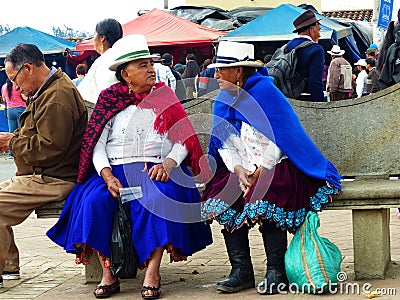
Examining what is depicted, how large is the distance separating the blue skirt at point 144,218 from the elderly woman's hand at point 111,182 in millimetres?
38

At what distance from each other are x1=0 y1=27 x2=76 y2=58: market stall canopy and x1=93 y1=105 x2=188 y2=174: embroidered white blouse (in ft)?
57.2

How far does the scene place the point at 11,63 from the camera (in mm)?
5703

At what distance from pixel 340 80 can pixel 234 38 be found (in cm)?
412

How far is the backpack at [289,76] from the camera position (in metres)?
7.12

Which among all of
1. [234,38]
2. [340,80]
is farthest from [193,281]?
[234,38]

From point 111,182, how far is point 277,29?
14237 mm

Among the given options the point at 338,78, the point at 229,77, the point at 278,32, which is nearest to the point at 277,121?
the point at 229,77

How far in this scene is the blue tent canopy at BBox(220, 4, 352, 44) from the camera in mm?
18453

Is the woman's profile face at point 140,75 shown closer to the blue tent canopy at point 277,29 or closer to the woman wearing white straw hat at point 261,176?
the woman wearing white straw hat at point 261,176

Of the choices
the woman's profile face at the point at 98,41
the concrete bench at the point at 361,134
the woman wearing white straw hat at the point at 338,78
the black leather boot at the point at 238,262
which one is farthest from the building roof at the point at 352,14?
the black leather boot at the point at 238,262

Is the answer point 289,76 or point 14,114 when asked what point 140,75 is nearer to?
point 289,76

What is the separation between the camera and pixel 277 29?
1906cm

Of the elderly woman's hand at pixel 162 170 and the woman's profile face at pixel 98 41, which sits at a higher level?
the woman's profile face at pixel 98 41

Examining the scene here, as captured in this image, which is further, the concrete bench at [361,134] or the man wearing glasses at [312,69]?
the man wearing glasses at [312,69]
